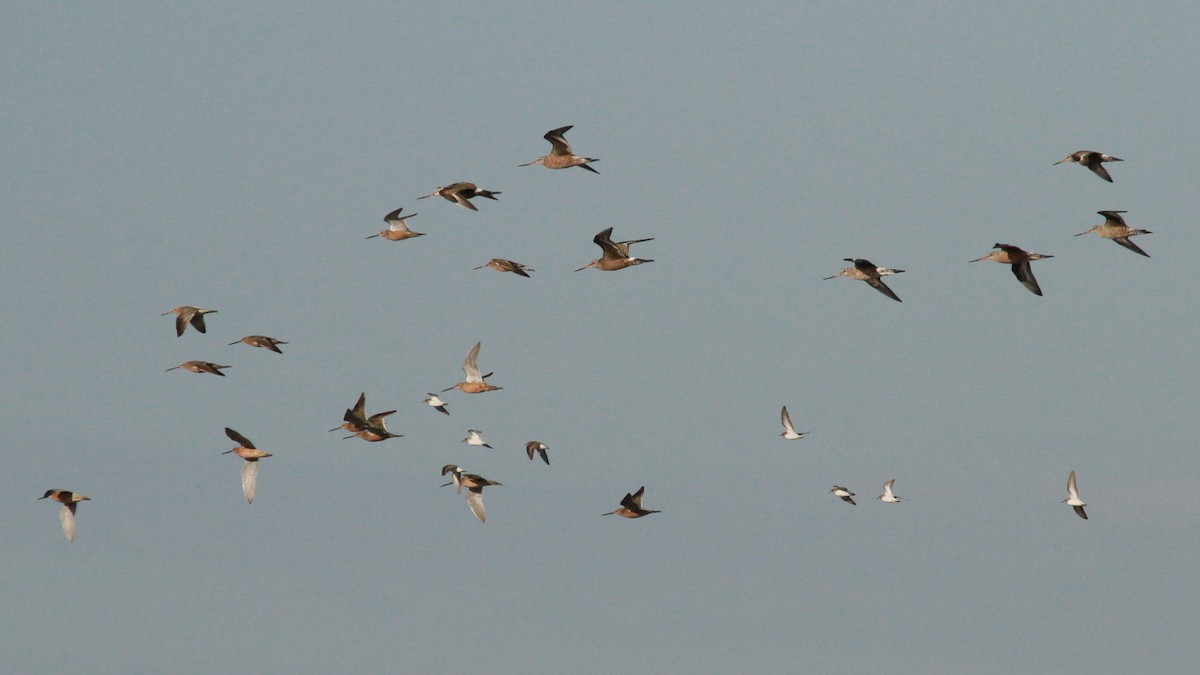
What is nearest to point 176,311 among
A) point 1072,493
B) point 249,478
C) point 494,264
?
Result: point 249,478

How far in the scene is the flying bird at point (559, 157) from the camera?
53250 mm

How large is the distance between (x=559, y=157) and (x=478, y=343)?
1398 cm

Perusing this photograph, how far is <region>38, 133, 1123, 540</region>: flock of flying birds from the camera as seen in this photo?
51.2 m

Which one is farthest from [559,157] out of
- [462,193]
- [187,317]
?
[187,317]

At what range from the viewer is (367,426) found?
59.2 m

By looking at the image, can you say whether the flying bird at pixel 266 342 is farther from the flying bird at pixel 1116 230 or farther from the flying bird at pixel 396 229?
the flying bird at pixel 1116 230

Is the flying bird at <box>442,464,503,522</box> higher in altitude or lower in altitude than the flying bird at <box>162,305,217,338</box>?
lower

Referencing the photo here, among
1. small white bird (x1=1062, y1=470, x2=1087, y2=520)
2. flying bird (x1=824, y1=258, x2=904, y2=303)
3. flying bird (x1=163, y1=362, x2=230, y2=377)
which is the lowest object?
small white bird (x1=1062, y1=470, x2=1087, y2=520)

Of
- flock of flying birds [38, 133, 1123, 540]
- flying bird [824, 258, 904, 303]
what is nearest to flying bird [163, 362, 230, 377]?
flock of flying birds [38, 133, 1123, 540]

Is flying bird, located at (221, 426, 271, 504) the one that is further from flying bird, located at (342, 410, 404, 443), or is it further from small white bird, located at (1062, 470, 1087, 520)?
small white bird, located at (1062, 470, 1087, 520)

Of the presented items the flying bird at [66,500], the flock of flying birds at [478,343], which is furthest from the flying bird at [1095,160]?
the flying bird at [66,500]

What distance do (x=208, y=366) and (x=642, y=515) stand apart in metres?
14.7

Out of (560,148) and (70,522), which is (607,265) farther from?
(70,522)

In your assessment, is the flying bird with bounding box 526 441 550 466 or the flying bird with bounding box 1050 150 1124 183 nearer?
the flying bird with bounding box 1050 150 1124 183
